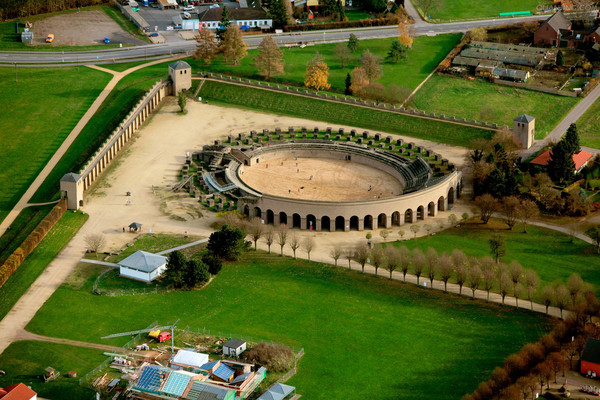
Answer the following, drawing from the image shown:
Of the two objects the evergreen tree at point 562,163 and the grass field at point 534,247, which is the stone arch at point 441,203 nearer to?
the grass field at point 534,247

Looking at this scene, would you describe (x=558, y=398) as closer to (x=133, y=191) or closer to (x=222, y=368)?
(x=222, y=368)

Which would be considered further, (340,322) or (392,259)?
(392,259)

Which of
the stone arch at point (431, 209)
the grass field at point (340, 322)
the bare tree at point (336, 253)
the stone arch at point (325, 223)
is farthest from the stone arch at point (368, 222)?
the grass field at point (340, 322)

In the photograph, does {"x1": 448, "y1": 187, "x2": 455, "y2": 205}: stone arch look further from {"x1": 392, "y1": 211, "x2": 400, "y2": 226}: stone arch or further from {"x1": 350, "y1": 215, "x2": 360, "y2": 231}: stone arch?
{"x1": 350, "y1": 215, "x2": 360, "y2": 231}: stone arch

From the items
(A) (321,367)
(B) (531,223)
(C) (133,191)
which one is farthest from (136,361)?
(B) (531,223)

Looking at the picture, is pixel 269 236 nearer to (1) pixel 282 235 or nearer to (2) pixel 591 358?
(1) pixel 282 235

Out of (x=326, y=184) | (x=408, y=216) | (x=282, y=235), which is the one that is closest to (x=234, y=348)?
(x=282, y=235)
